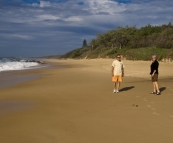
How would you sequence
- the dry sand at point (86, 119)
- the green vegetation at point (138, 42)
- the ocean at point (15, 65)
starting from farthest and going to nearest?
the green vegetation at point (138, 42)
the ocean at point (15, 65)
the dry sand at point (86, 119)

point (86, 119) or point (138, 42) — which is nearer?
point (86, 119)

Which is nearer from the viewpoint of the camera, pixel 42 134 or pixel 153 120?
pixel 42 134

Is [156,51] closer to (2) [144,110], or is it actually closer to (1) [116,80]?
(1) [116,80]

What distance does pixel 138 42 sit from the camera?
150 feet

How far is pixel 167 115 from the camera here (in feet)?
19.1

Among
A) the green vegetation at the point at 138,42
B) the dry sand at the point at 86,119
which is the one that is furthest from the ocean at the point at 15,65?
the dry sand at the point at 86,119

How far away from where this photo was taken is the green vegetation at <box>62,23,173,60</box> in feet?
115

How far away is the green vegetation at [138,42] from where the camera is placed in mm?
34972

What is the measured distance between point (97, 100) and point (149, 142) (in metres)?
3.95

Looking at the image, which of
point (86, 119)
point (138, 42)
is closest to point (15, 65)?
point (138, 42)

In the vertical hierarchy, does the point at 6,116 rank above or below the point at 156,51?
below

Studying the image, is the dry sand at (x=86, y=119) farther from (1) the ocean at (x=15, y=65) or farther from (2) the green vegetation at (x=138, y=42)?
(2) the green vegetation at (x=138, y=42)

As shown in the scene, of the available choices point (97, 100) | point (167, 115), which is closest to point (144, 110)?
point (167, 115)

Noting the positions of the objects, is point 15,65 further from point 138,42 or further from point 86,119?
point 86,119
